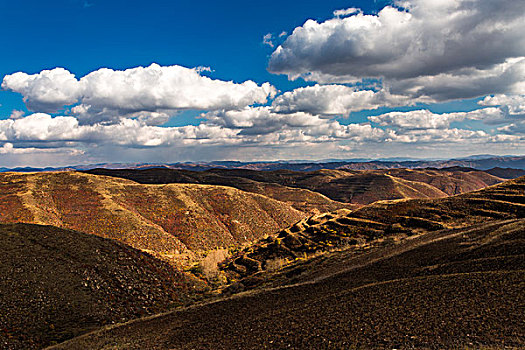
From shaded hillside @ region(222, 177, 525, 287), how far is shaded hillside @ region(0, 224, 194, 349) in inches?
773

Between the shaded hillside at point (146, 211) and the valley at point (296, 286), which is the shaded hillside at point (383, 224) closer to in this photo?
the valley at point (296, 286)

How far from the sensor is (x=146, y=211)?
13962 cm

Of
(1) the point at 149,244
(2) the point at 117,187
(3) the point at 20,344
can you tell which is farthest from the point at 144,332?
(2) the point at 117,187

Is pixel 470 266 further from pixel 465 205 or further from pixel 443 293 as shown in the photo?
pixel 465 205

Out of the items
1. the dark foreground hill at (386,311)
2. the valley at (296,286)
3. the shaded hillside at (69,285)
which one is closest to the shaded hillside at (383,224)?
the valley at (296,286)

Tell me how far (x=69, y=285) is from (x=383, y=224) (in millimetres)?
73959

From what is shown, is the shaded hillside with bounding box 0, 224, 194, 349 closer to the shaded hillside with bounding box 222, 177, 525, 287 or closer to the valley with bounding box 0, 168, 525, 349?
the valley with bounding box 0, 168, 525, 349

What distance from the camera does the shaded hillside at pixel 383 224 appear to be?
227ft

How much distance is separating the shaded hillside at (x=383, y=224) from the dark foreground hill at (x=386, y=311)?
27523 mm

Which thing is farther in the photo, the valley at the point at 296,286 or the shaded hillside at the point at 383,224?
the shaded hillside at the point at 383,224

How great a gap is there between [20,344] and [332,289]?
34.9 metres

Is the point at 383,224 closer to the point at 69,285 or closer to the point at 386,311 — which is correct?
the point at 386,311

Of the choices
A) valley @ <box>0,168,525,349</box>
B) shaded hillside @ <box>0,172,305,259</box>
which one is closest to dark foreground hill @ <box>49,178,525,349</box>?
valley @ <box>0,168,525,349</box>

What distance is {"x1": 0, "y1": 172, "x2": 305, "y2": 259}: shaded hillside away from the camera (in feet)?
365
